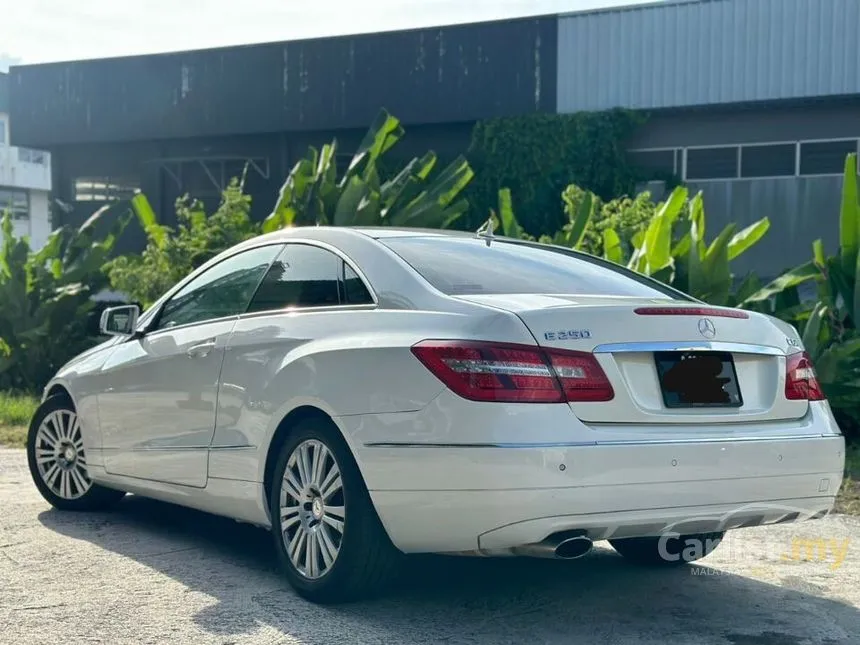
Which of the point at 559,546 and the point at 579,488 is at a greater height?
the point at 579,488

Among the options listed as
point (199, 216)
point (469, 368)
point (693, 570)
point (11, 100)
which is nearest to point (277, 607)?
point (469, 368)

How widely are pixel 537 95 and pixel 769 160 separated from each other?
16.8 feet

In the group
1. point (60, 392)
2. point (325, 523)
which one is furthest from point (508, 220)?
point (325, 523)

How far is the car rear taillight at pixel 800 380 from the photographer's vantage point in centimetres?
468

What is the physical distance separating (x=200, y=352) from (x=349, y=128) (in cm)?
2307

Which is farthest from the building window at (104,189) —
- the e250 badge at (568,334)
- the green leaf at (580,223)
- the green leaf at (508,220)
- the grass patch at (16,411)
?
the e250 badge at (568,334)

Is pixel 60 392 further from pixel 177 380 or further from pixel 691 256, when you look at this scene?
pixel 691 256

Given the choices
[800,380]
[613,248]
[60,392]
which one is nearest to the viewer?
[800,380]

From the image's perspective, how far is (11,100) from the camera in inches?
1268

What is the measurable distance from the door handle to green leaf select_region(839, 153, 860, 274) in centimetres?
662

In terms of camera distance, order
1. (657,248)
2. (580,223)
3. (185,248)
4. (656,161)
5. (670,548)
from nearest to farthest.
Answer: (670,548), (657,248), (580,223), (185,248), (656,161)

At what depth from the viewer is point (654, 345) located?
4309 mm

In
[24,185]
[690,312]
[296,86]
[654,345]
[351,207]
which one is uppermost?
[296,86]

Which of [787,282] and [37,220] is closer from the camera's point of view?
[787,282]
